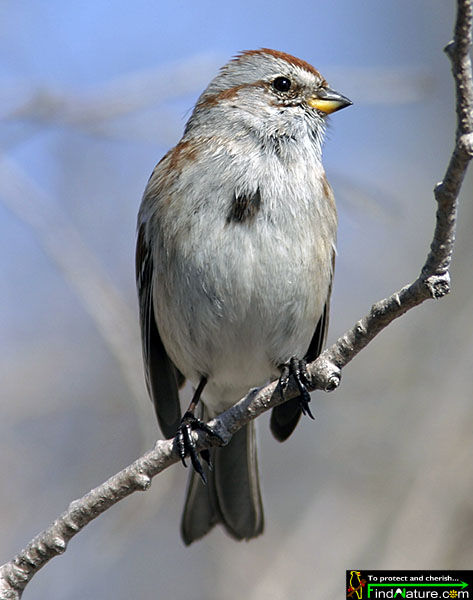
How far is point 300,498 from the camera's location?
5.93 m

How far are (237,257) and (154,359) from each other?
1.01 meters

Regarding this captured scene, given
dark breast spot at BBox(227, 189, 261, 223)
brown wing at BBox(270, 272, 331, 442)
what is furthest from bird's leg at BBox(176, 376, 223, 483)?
dark breast spot at BBox(227, 189, 261, 223)

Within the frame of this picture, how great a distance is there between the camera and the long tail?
4543 mm

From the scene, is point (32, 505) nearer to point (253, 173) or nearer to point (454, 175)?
point (253, 173)

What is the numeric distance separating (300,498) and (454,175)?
12.6 ft

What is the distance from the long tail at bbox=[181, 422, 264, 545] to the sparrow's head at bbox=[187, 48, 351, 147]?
Result: 1.74m

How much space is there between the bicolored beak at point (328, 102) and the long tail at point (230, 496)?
1.84 meters

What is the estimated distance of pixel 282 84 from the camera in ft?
14.8

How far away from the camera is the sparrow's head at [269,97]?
4289 mm

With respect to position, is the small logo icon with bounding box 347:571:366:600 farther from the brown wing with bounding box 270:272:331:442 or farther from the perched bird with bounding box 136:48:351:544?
the brown wing with bounding box 270:272:331:442

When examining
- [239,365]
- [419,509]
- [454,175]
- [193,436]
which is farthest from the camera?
[419,509]

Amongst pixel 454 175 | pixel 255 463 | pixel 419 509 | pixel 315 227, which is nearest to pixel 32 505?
pixel 255 463

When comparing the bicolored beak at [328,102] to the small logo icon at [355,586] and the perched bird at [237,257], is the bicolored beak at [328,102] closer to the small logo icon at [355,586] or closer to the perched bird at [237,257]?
the perched bird at [237,257]

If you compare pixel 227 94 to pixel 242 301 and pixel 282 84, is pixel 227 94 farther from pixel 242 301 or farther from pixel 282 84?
pixel 242 301
